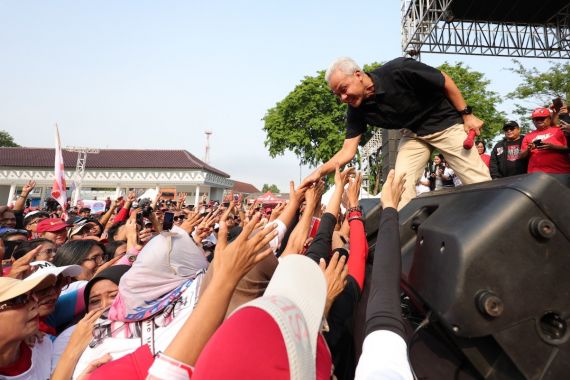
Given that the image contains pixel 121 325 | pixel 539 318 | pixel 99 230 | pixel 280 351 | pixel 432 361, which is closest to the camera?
pixel 280 351

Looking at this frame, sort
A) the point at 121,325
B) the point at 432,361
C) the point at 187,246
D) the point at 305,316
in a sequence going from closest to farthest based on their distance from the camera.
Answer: the point at 305,316 → the point at 432,361 → the point at 121,325 → the point at 187,246

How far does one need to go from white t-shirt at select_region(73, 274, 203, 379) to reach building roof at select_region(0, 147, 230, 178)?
122 ft

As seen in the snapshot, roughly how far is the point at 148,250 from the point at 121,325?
0.41m

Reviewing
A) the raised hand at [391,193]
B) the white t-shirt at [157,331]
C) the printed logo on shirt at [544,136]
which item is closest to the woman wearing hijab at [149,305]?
the white t-shirt at [157,331]

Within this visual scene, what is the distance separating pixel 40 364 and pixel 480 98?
25.4 m

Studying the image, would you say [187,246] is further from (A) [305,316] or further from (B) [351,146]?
(A) [305,316]

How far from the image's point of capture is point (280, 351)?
0.52m

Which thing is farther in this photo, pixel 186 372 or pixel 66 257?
pixel 66 257

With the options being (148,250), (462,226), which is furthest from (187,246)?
(462,226)

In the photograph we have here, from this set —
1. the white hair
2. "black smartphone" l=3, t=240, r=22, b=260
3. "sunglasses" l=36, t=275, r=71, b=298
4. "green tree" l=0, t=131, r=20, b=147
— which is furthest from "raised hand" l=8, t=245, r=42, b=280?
"green tree" l=0, t=131, r=20, b=147

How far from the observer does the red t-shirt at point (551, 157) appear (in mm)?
4039

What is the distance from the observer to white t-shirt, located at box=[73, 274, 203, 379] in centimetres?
177

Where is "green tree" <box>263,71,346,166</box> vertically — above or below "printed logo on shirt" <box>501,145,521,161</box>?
above

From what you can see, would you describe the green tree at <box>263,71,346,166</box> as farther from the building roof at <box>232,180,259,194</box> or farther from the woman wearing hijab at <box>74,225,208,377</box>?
the building roof at <box>232,180,259,194</box>
